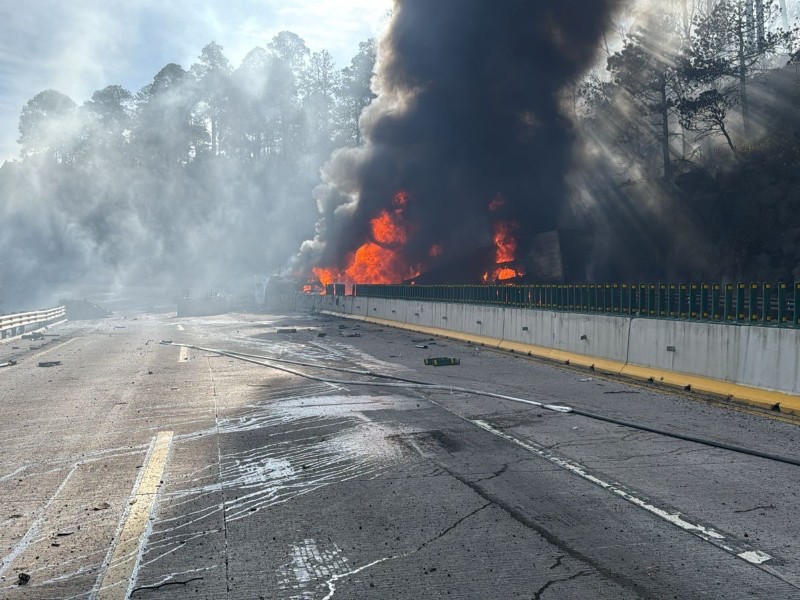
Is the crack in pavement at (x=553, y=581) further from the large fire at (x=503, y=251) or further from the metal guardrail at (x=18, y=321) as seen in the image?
the large fire at (x=503, y=251)

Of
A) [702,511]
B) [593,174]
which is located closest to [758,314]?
[702,511]

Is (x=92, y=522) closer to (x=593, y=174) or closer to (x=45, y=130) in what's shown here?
(x=593, y=174)

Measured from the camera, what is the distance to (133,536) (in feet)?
17.9

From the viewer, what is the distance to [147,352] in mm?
22500

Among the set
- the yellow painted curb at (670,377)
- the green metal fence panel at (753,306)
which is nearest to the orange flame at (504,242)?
the yellow painted curb at (670,377)

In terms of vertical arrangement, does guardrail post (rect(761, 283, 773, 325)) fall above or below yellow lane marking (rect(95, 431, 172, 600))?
above

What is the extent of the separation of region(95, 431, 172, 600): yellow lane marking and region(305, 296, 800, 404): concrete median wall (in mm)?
8761

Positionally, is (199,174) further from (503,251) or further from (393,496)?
(393,496)

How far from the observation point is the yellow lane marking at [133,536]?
4.53 meters

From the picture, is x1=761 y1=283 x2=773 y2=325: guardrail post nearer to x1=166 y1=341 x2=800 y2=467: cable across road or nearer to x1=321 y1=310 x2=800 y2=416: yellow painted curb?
x1=321 y1=310 x2=800 y2=416: yellow painted curb

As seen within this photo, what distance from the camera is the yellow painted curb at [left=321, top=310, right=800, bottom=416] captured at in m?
10.8

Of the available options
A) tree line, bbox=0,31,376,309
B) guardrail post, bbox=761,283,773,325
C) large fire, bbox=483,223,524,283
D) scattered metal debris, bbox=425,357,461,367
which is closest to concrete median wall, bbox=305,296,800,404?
guardrail post, bbox=761,283,773,325

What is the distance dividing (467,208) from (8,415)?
36.2 meters

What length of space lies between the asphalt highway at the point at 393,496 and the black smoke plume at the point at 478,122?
108 ft
